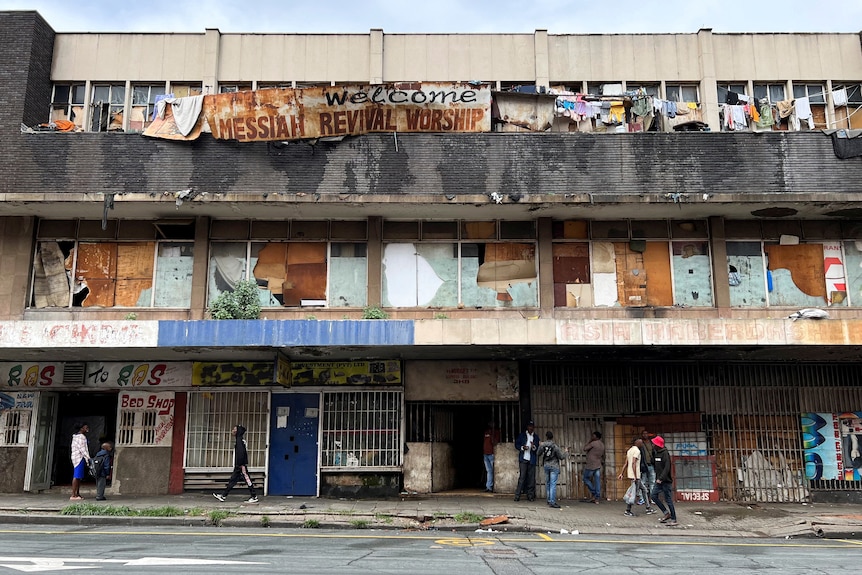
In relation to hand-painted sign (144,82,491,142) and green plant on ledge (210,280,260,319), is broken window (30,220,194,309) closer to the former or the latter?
green plant on ledge (210,280,260,319)

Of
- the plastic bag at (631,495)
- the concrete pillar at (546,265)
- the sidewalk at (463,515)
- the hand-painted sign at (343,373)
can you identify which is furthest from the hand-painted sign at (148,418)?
the plastic bag at (631,495)

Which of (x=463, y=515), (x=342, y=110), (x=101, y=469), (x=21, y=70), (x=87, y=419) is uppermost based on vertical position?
(x=21, y=70)

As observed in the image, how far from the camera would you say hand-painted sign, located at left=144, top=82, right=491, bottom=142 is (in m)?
15.8

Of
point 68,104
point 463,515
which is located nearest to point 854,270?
point 463,515

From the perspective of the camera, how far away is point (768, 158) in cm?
1597

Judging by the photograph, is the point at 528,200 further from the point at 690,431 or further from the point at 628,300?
the point at 690,431

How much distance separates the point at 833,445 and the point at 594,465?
5.73m

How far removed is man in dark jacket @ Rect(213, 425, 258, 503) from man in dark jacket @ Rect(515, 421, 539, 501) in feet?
18.1

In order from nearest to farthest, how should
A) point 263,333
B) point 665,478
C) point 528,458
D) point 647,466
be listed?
point 665,478 → point 263,333 → point 647,466 → point 528,458

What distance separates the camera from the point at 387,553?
9375mm

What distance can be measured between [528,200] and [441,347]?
3756mm

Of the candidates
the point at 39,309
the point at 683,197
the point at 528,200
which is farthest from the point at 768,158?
the point at 39,309

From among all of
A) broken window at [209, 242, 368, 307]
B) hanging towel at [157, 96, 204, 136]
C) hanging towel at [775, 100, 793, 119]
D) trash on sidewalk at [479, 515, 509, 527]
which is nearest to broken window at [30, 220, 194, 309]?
broken window at [209, 242, 368, 307]

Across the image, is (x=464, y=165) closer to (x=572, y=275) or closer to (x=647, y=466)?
(x=572, y=275)
